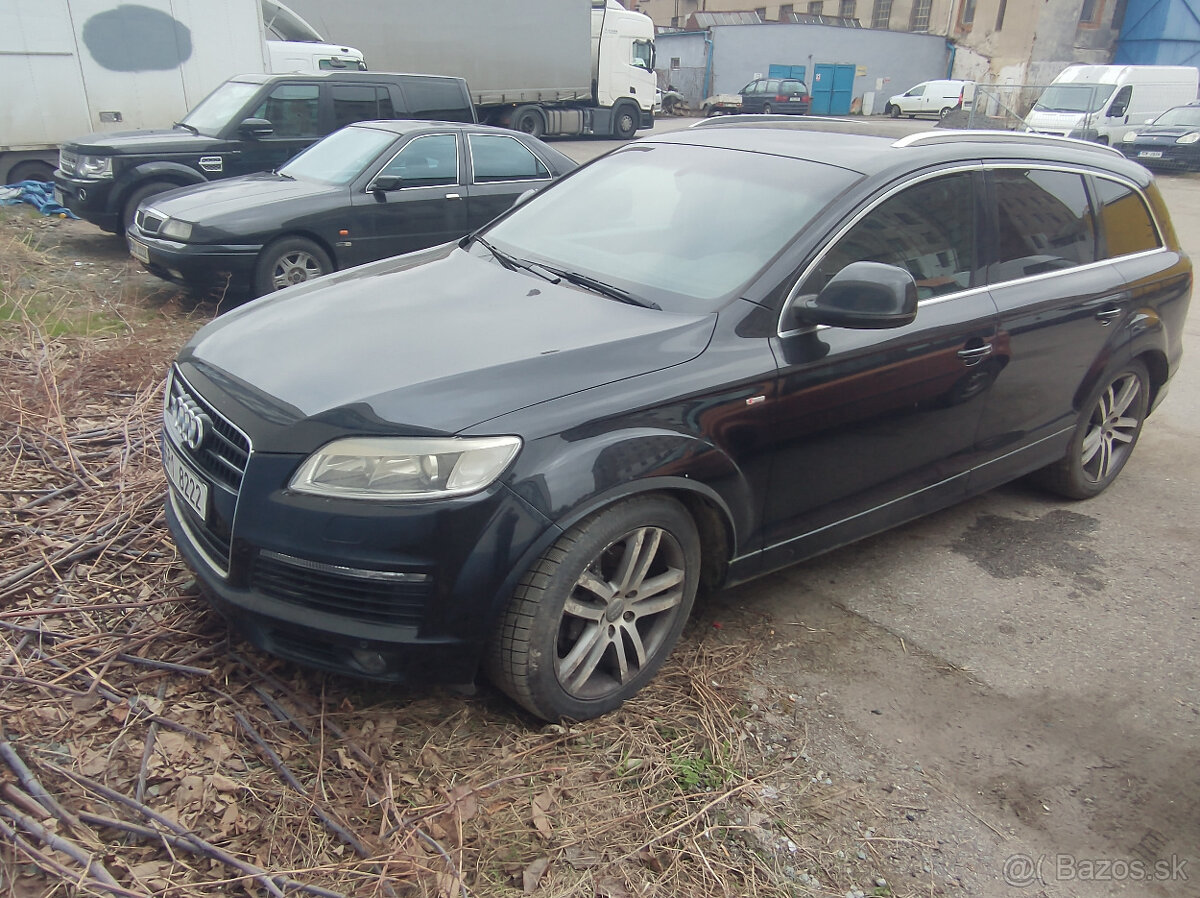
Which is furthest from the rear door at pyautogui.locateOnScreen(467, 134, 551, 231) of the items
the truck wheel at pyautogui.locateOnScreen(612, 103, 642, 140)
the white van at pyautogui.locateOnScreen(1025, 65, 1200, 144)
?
the white van at pyautogui.locateOnScreen(1025, 65, 1200, 144)

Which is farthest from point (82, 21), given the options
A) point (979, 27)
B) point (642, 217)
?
point (979, 27)

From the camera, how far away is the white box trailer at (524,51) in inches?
723

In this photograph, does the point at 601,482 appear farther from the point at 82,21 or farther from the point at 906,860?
the point at 82,21

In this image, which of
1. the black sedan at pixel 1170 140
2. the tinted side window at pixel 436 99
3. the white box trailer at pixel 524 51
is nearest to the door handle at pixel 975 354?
the tinted side window at pixel 436 99

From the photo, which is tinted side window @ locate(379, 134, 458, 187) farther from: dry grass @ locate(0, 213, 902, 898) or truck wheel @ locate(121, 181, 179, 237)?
dry grass @ locate(0, 213, 902, 898)

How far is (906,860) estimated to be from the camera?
96.9 inches

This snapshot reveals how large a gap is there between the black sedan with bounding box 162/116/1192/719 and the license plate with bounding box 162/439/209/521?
2cm

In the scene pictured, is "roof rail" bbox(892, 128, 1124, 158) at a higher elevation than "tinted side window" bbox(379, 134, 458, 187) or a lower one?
higher

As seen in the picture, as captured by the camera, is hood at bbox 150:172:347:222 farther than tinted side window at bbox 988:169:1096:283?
Yes

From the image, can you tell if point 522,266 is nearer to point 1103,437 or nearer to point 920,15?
point 1103,437

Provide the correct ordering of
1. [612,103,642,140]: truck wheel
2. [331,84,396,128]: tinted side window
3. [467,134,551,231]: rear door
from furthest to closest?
[612,103,642,140]: truck wheel
[331,84,396,128]: tinted side window
[467,134,551,231]: rear door

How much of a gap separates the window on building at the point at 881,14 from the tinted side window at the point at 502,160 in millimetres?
42469

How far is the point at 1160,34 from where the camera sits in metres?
36.4

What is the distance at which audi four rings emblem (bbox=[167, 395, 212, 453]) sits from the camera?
2.70 metres
